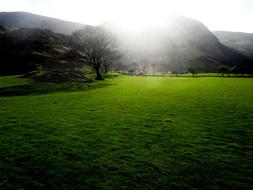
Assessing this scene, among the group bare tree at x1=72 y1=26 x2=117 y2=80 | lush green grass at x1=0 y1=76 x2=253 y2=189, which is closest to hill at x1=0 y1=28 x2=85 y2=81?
bare tree at x1=72 y1=26 x2=117 y2=80

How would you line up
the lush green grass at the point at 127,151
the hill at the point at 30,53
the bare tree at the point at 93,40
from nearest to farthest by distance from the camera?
the lush green grass at the point at 127,151, the bare tree at the point at 93,40, the hill at the point at 30,53

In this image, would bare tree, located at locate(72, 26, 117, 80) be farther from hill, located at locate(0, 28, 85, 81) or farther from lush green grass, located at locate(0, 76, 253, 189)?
lush green grass, located at locate(0, 76, 253, 189)

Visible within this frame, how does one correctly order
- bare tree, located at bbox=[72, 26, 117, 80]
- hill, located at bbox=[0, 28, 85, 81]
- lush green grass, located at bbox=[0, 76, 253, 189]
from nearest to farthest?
1. lush green grass, located at bbox=[0, 76, 253, 189]
2. bare tree, located at bbox=[72, 26, 117, 80]
3. hill, located at bbox=[0, 28, 85, 81]

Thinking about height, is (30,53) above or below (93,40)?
above

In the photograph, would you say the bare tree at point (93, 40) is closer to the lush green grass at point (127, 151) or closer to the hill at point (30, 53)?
the hill at point (30, 53)

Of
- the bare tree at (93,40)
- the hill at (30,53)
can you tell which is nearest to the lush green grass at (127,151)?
the bare tree at (93,40)

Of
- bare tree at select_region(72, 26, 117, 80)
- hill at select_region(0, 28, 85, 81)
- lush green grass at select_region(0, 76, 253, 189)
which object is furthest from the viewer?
hill at select_region(0, 28, 85, 81)

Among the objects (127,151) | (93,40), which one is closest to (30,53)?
(93,40)

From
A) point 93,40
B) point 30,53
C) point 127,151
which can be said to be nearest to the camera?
point 127,151

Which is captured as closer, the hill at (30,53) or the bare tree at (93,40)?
the bare tree at (93,40)

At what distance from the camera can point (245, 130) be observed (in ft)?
43.9

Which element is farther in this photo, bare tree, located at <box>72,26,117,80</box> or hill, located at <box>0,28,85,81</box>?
hill, located at <box>0,28,85,81</box>

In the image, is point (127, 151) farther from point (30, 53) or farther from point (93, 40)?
point (30, 53)

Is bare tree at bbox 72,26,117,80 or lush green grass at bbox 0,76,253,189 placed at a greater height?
bare tree at bbox 72,26,117,80
